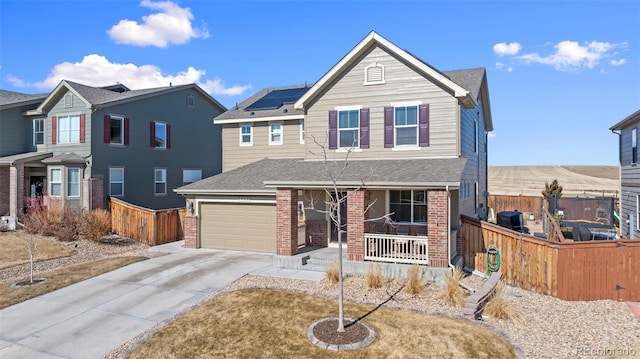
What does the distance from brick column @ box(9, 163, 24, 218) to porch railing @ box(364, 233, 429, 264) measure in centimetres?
2113

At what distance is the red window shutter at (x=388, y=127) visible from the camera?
1616 centimetres

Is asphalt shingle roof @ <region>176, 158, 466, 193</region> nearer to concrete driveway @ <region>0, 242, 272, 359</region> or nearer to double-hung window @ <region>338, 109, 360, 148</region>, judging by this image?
double-hung window @ <region>338, 109, 360, 148</region>

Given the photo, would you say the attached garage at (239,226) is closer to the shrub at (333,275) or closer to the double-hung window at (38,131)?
the shrub at (333,275)

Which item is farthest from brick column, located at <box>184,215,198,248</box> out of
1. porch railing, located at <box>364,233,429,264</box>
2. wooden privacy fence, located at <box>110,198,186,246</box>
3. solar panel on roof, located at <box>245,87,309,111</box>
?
porch railing, located at <box>364,233,429,264</box>

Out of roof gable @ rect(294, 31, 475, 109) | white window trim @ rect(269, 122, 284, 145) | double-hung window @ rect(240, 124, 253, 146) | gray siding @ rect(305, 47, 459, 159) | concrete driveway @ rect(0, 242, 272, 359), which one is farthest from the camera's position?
double-hung window @ rect(240, 124, 253, 146)

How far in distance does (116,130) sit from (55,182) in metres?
4.42

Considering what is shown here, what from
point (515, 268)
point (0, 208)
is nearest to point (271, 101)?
point (515, 268)

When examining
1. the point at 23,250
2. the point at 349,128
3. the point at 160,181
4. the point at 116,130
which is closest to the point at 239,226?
the point at 349,128

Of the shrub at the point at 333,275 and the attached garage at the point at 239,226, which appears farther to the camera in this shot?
the attached garage at the point at 239,226

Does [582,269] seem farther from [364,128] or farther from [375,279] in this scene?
[364,128]

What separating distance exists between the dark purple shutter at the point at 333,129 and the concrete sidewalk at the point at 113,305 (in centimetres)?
587

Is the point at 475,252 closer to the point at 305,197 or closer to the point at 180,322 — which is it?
the point at 305,197

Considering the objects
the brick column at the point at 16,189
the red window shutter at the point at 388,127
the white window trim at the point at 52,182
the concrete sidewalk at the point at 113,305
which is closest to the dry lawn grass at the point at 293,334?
the concrete sidewalk at the point at 113,305

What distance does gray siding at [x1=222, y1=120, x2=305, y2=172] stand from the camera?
20.5 meters
